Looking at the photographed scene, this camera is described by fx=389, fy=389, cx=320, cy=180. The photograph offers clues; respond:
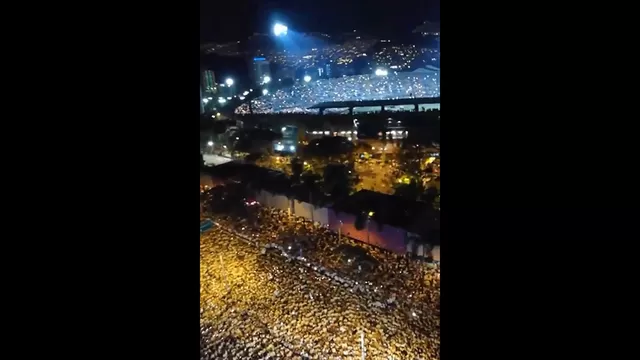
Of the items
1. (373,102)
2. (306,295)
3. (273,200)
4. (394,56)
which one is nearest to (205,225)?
(273,200)

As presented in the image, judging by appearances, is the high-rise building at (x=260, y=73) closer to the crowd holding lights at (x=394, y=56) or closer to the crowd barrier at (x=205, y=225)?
the crowd holding lights at (x=394, y=56)

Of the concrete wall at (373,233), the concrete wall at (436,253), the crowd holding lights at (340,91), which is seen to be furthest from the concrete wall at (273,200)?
the concrete wall at (436,253)

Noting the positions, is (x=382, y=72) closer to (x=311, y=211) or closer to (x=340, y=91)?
(x=340, y=91)

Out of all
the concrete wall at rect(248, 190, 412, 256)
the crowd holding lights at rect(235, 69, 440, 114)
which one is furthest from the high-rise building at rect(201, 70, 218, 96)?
the concrete wall at rect(248, 190, 412, 256)

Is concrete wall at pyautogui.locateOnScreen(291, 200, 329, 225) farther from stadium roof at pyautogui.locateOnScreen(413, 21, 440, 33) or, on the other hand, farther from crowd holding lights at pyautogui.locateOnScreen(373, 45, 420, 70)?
stadium roof at pyautogui.locateOnScreen(413, 21, 440, 33)
